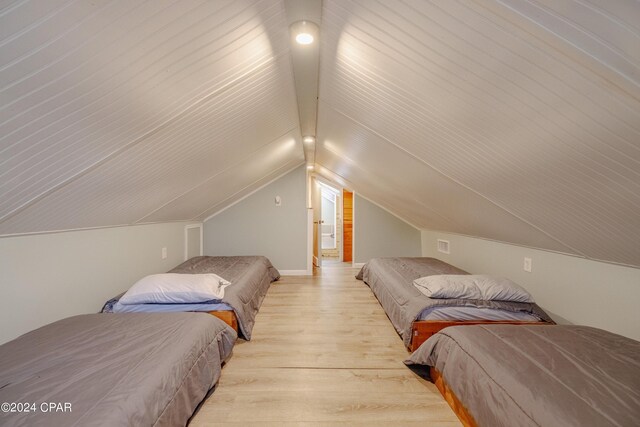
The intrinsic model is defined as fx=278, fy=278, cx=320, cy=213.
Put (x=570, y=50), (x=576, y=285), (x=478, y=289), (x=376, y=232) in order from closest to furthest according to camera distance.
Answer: (x=570, y=50) < (x=576, y=285) < (x=478, y=289) < (x=376, y=232)

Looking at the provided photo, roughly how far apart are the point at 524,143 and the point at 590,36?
65 cm

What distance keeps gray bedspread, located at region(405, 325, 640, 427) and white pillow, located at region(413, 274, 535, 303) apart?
1.78 ft

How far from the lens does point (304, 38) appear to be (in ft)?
5.03

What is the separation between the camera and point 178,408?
1.35 m

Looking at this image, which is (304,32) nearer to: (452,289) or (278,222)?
(452,289)

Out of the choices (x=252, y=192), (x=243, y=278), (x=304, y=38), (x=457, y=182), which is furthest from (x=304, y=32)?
(x=252, y=192)

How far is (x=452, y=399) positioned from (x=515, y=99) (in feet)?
5.48

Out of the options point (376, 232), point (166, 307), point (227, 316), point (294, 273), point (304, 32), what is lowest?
point (294, 273)

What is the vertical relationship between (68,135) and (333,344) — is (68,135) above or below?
above

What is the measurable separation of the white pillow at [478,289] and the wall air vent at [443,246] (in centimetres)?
193

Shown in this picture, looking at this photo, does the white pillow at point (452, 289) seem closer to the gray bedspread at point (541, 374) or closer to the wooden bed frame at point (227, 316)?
the gray bedspread at point (541, 374)

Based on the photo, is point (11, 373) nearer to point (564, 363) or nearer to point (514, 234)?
point (564, 363)

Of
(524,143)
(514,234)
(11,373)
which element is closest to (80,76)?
(11,373)

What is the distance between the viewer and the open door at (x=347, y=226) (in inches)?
265
